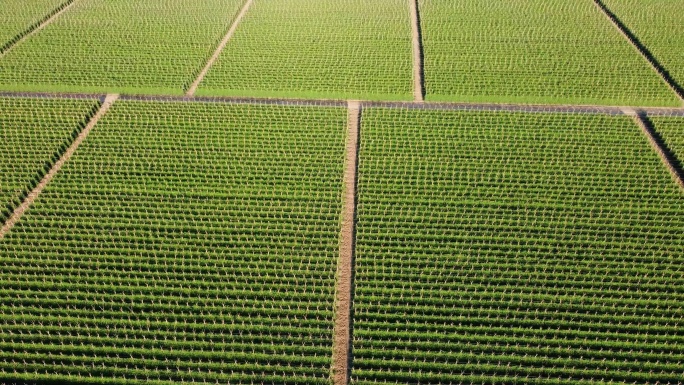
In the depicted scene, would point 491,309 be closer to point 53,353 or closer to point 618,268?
point 618,268

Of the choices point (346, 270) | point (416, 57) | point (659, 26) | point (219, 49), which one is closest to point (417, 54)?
point (416, 57)

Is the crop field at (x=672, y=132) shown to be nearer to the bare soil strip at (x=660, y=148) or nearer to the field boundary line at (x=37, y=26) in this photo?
the bare soil strip at (x=660, y=148)

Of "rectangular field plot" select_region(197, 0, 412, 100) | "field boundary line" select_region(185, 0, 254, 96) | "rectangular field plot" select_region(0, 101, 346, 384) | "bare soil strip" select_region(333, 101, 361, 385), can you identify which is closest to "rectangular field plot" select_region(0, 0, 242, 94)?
"field boundary line" select_region(185, 0, 254, 96)

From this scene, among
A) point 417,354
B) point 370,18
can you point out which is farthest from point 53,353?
point 370,18

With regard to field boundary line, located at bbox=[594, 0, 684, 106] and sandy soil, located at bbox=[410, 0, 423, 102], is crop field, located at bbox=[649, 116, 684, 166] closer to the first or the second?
field boundary line, located at bbox=[594, 0, 684, 106]

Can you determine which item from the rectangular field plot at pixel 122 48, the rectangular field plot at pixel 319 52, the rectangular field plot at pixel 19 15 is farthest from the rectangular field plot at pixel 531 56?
the rectangular field plot at pixel 19 15

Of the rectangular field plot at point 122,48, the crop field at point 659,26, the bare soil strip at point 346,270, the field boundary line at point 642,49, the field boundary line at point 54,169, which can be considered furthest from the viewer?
the crop field at point 659,26
